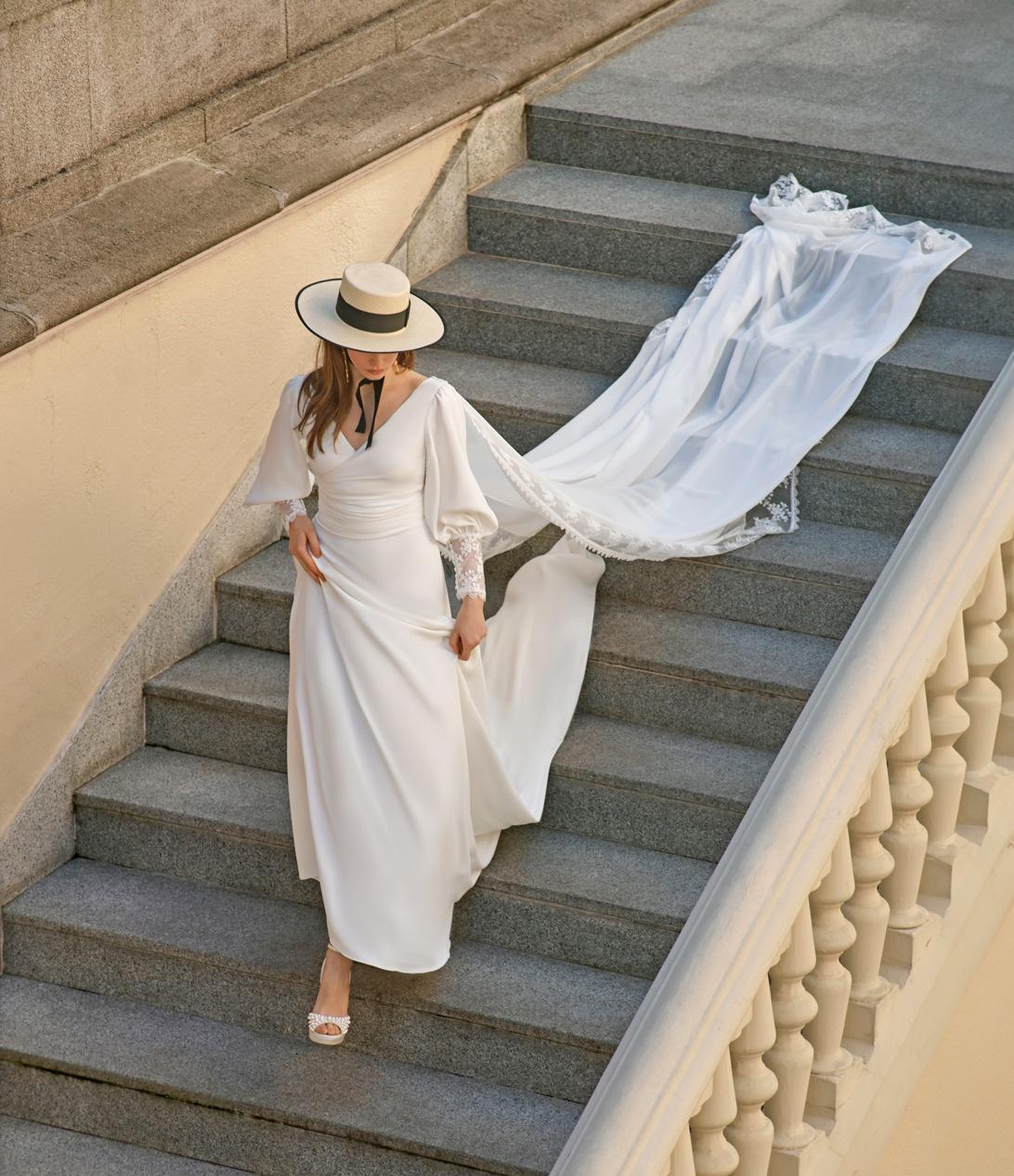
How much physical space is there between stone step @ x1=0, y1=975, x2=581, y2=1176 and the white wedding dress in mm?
388

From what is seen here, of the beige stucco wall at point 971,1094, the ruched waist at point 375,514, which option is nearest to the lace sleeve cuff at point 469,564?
the ruched waist at point 375,514

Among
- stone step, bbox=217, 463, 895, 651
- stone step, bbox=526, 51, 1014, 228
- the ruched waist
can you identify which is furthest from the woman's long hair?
stone step, bbox=526, 51, 1014, 228

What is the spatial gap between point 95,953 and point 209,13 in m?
2.90

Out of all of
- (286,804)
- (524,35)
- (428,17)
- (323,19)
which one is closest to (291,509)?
(286,804)

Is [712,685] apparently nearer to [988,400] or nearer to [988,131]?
[988,400]

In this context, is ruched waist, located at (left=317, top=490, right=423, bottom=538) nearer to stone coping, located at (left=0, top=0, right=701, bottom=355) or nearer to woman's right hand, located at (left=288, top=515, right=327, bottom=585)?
woman's right hand, located at (left=288, top=515, right=327, bottom=585)

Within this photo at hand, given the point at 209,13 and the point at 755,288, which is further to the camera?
the point at 755,288

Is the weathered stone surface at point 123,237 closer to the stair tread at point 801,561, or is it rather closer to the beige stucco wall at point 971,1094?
the stair tread at point 801,561

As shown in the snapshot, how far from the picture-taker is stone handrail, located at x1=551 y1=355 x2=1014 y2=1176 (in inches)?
123

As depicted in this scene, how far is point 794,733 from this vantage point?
3494 mm

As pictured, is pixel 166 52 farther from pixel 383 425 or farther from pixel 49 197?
pixel 383 425

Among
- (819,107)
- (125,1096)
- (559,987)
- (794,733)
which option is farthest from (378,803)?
(819,107)

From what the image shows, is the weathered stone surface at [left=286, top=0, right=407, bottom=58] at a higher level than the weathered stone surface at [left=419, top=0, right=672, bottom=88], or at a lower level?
higher

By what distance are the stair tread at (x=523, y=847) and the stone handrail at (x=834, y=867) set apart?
105cm
